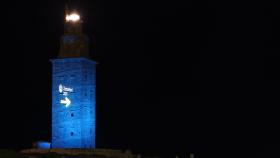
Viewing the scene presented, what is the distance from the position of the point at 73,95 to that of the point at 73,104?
0.70 metres

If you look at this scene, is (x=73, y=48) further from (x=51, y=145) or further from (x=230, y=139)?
(x=230, y=139)

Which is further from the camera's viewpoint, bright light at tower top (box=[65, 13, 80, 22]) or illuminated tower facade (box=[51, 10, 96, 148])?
bright light at tower top (box=[65, 13, 80, 22])

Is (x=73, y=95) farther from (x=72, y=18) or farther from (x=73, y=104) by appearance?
(x=72, y=18)

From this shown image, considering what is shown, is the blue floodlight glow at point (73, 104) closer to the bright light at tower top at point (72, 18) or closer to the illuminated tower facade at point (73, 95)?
the illuminated tower facade at point (73, 95)

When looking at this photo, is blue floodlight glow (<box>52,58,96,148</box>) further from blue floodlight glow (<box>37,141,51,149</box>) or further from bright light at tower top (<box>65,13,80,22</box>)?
bright light at tower top (<box>65,13,80,22</box>)

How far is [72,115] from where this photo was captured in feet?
190

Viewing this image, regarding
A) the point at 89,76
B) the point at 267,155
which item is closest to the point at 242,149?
the point at 267,155

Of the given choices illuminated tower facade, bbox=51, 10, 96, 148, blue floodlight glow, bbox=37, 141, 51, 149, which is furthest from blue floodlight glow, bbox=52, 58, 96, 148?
blue floodlight glow, bbox=37, 141, 51, 149

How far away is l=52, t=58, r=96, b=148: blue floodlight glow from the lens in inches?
2275

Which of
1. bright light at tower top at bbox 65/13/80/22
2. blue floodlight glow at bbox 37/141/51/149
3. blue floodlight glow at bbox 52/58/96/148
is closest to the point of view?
Result: blue floodlight glow at bbox 37/141/51/149

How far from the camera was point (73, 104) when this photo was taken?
191 feet

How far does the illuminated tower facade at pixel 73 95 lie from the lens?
57844mm

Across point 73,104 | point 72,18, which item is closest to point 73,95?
point 73,104

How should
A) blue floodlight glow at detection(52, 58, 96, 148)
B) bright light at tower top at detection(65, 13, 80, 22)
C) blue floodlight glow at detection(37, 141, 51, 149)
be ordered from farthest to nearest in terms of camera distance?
1. bright light at tower top at detection(65, 13, 80, 22)
2. blue floodlight glow at detection(52, 58, 96, 148)
3. blue floodlight glow at detection(37, 141, 51, 149)
